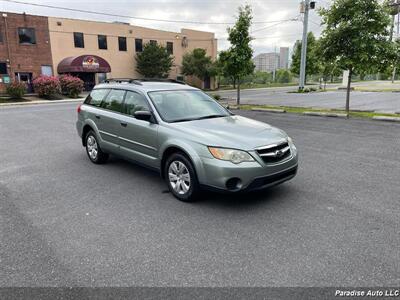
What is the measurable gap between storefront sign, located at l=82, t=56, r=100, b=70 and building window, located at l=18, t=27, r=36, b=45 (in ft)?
16.6

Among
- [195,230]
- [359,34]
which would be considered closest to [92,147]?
[195,230]

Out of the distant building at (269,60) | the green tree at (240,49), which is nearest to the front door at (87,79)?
the green tree at (240,49)

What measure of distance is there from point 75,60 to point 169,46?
49.5ft

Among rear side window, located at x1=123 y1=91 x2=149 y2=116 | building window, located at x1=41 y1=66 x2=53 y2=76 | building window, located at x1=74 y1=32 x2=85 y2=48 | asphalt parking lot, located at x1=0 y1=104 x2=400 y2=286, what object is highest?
building window, located at x1=74 y1=32 x2=85 y2=48

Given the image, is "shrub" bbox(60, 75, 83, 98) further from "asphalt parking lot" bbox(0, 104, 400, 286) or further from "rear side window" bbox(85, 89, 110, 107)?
"asphalt parking lot" bbox(0, 104, 400, 286)

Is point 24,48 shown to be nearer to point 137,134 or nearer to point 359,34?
point 359,34

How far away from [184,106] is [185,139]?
109 centimetres

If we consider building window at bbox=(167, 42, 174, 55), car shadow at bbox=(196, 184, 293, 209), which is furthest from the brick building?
car shadow at bbox=(196, 184, 293, 209)

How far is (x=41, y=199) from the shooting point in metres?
4.82

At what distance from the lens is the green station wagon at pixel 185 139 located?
4.14 m

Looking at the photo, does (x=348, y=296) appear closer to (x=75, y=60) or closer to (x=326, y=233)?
(x=326, y=233)

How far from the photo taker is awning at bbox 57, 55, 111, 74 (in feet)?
105

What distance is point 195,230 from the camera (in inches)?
149

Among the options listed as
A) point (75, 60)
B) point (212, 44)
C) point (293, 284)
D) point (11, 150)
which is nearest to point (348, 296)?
point (293, 284)
